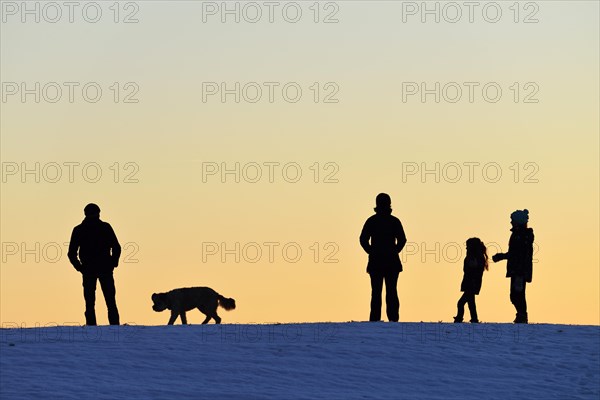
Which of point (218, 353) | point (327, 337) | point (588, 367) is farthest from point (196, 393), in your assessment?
point (588, 367)

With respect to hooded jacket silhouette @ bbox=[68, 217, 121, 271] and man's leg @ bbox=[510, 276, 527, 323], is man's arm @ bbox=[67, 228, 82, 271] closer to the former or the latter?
hooded jacket silhouette @ bbox=[68, 217, 121, 271]

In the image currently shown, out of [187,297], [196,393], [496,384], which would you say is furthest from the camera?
[187,297]

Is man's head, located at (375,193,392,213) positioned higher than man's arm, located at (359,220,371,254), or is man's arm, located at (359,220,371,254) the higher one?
man's head, located at (375,193,392,213)

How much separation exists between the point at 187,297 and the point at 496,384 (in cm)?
1207

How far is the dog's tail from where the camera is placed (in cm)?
2750

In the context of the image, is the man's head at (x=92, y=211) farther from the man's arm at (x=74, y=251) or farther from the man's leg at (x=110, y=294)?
the man's leg at (x=110, y=294)

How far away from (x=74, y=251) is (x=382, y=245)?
4041 mm

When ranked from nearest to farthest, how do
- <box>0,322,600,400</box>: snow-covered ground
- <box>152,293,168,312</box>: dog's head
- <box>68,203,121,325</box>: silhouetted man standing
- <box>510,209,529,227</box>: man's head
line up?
1. <box>0,322,600,400</box>: snow-covered ground
2. <box>68,203,121,325</box>: silhouetted man standing
3. <box>510,209,529,227</box>: man's head
4. <box>152,293,168,312</box>: dog's head

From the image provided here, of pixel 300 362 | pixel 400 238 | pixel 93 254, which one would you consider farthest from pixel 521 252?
pixel 93 254

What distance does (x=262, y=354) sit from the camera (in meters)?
16.3

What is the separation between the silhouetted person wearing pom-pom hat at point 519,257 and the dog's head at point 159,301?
9030 millimetres

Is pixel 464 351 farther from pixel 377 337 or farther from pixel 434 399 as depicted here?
pixel 434 399

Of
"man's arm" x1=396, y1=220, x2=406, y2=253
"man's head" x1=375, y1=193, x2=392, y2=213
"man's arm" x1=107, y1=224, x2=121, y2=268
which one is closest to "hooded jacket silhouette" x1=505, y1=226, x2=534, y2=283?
"man's arm" x1=396, y1=220, x2=406, y2=253

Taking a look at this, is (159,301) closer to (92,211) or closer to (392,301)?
(92,211)
